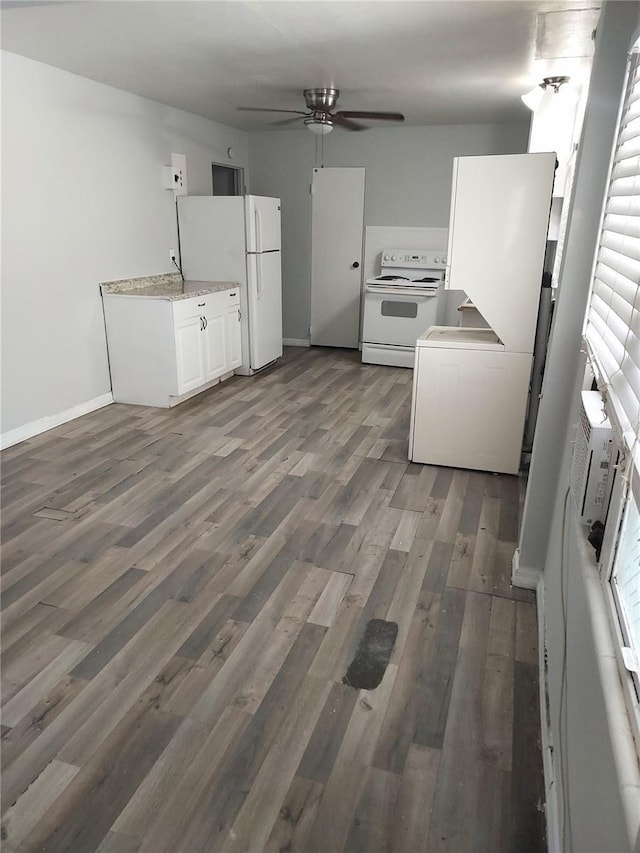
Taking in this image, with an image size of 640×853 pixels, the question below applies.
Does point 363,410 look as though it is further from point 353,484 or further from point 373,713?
point 373,713

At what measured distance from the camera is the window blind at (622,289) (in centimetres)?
129

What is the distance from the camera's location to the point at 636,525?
1200 mm

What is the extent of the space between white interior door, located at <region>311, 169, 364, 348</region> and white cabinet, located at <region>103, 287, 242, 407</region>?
7.12 feet

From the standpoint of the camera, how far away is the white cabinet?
4.76 m

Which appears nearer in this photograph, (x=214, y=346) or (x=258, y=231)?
(x=214, y=346)

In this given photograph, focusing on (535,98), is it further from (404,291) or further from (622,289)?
(622,289)

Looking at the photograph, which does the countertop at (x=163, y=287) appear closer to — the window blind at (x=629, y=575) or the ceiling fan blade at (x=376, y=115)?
the ceiling fan blade at (x=376, y=115)

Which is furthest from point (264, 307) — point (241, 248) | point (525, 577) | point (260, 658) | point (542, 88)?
point (260, 658)

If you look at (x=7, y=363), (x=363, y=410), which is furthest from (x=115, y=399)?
(x=363, y=410)

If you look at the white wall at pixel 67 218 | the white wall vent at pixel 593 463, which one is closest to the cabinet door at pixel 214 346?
the white wall at pixel 67 218

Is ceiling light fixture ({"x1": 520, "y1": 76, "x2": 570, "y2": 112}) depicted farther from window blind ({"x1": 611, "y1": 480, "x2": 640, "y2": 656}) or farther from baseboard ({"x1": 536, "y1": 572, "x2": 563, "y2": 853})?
window blind ({"x1": 611, "y1": 480, "x2": 640, "y2": 656})

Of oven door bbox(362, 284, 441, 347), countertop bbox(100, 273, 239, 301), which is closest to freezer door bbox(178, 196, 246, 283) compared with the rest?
countertop bbox(100, 273, 239, 301)

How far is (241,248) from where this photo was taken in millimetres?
5664

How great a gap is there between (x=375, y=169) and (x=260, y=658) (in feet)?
19.4
